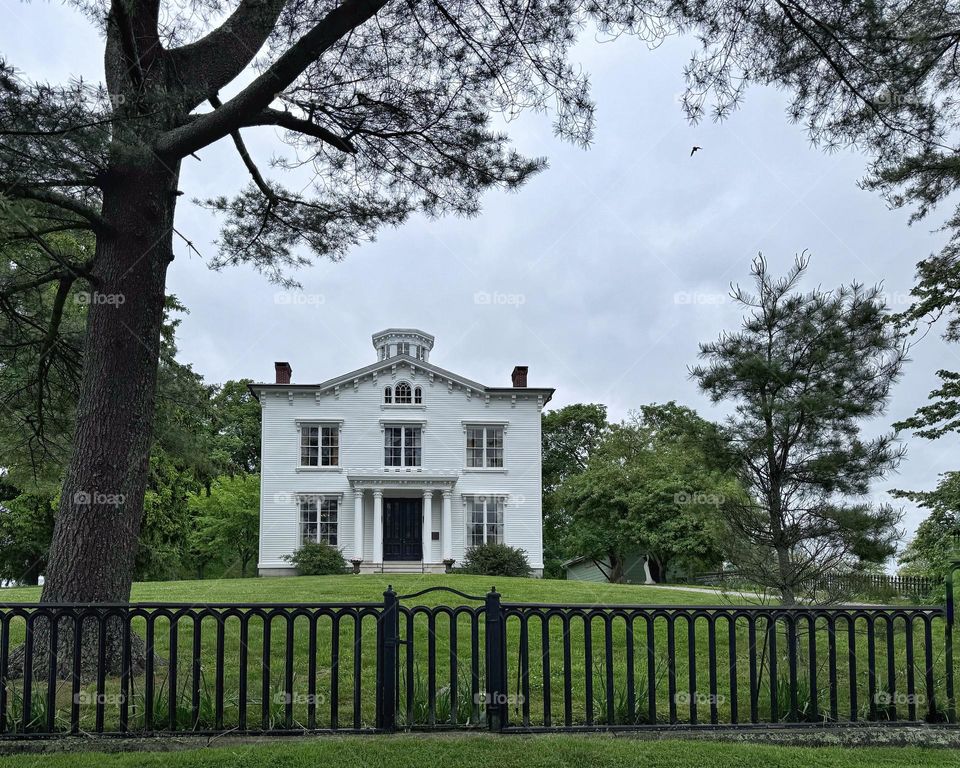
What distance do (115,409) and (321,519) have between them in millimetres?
21033

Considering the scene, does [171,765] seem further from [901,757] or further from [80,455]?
[901,757]

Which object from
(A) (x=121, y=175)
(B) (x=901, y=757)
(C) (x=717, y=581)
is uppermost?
(A) (x=121, y=175)

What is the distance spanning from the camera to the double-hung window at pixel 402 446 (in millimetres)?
29062

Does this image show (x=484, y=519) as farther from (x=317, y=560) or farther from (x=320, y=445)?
(x=320, y=445)

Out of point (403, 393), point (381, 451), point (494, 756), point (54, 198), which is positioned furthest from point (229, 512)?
point (494, 756)

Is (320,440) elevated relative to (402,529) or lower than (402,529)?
elevated

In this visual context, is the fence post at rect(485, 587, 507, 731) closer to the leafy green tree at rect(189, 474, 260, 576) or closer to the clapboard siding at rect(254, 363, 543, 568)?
the clapboard siding at rect(254, 363, 543, 568)

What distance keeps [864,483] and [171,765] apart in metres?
7.00

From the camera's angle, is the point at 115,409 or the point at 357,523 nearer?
the point at 115,409

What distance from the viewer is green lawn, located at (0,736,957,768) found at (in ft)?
18.3

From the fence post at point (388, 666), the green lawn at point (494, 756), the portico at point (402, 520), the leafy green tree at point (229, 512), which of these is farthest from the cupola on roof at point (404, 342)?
the green lawn at point (494, 756)

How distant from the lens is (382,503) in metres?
28.5

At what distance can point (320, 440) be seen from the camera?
1136 inches

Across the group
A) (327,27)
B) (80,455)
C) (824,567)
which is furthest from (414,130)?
(824,567)
